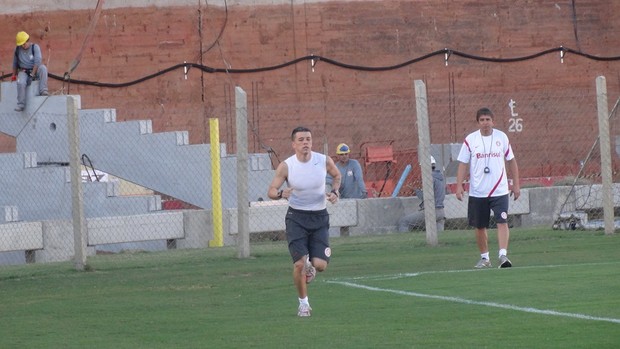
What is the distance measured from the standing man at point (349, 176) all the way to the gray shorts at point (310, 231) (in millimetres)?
11255

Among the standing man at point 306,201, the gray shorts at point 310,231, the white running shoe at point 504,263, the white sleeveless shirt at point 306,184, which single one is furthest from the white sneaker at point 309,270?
the white running shoe at point 504,263

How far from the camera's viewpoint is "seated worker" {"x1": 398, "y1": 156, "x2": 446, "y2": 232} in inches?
950

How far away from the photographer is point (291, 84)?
124ft

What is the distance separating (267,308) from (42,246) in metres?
10.2

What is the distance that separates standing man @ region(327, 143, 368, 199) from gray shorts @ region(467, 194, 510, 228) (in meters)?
7.51

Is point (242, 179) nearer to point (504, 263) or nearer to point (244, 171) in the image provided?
point (244, 171)

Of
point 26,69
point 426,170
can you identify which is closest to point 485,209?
point 426,170

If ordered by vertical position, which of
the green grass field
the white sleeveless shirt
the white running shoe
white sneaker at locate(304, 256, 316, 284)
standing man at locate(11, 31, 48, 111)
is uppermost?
standing man at locate(11, 31, 48, 111)

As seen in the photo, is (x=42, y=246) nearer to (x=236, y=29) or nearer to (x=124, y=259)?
(x=124, y=259)

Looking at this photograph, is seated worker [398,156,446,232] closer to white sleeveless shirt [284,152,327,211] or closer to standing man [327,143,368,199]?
standing man [327,143,368,199]

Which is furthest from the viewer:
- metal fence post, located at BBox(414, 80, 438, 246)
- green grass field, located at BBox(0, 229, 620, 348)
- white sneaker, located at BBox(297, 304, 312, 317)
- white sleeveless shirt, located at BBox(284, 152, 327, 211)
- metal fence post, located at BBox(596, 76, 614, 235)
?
metal fence post, located at BBox(596, 76, 614, 235)

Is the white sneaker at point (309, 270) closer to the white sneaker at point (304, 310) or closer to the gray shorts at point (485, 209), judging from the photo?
the white sneaker at point (304, 310)

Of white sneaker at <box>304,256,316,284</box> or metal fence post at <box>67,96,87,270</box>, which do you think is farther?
metal fence post at <box>67,96,87,270</box>

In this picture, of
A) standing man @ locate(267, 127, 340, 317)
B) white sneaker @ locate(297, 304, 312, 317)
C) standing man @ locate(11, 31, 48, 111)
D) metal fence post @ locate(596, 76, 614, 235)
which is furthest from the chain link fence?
white sneaker @ locate(297, 304, 312, 317)
